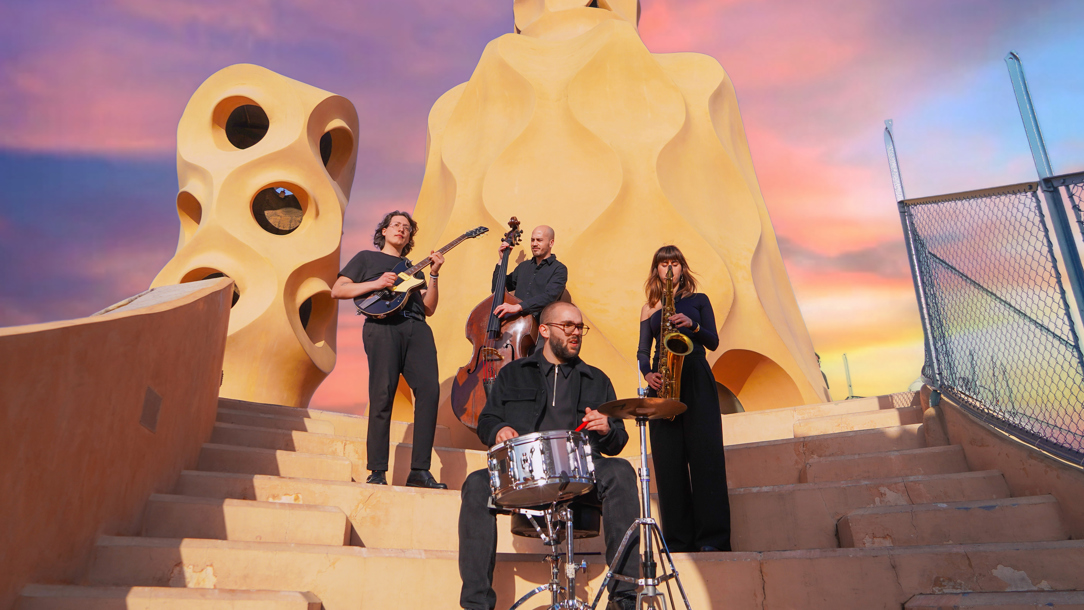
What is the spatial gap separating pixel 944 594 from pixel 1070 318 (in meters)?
1.27

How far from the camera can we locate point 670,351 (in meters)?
2.79

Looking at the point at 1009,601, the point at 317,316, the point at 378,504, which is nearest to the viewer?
the point at 1009,601

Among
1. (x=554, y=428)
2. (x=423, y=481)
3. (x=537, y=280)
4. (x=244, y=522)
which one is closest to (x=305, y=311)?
(x=537, y=280)

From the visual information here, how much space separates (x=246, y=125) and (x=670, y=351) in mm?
11825

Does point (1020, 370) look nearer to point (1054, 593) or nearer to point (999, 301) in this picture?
point (999, 301)

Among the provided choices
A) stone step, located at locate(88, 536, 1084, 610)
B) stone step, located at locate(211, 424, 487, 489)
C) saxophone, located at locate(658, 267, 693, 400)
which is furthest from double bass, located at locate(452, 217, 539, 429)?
stone step, located at locate(88, 536, 1084, 610)

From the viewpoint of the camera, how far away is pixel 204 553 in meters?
2.57

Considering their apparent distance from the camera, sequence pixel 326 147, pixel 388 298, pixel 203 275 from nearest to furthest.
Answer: pixel 388 298 < pixel 203 275 < pixel 326 147

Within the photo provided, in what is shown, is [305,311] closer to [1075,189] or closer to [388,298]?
[388,298]

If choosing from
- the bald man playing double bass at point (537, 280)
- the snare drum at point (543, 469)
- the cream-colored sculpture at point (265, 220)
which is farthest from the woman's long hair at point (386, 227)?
the cream-colored sculpture at point (265, 220)

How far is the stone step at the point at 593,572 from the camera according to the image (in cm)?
233

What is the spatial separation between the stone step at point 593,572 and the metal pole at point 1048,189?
1005 millimetres

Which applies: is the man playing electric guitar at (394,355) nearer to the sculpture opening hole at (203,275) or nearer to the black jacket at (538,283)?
the black jacket at (538,283)

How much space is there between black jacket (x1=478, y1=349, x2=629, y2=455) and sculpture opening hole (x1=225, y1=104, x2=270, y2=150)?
10.9 m
